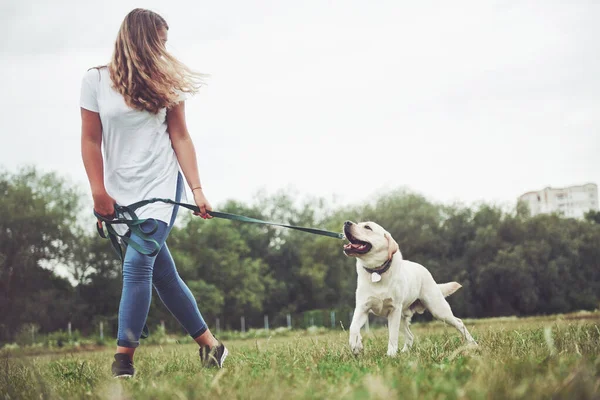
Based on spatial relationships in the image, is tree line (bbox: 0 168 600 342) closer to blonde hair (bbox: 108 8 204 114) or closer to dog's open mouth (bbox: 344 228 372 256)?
dog's open mouth (bbox: 344 228 372 256)

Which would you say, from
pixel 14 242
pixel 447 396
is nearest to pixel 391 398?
pixel 447 396

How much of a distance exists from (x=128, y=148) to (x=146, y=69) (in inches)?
21.6

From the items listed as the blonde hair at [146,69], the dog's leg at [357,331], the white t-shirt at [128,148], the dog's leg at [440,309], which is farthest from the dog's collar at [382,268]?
the blonde hair at [146,69]

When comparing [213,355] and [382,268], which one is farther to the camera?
[382,268]

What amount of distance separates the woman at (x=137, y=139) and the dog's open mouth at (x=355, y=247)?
172 centimetres

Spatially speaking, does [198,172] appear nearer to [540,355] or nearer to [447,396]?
[540,355]

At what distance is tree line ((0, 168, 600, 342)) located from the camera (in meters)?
41.1

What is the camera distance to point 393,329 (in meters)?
5.46

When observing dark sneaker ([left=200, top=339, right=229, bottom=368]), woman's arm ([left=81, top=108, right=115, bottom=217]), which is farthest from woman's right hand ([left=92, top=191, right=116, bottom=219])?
dark sneaker ([left=200, top=339, right=229, bottom=368])

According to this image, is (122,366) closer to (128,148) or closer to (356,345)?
(128,148)

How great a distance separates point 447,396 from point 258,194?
6293 cm

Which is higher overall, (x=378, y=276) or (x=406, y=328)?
(x=378, y=276)

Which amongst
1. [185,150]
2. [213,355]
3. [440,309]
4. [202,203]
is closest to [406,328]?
[440,309]

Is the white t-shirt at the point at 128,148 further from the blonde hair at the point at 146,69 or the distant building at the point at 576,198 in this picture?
the distant building at the point at 576,198
